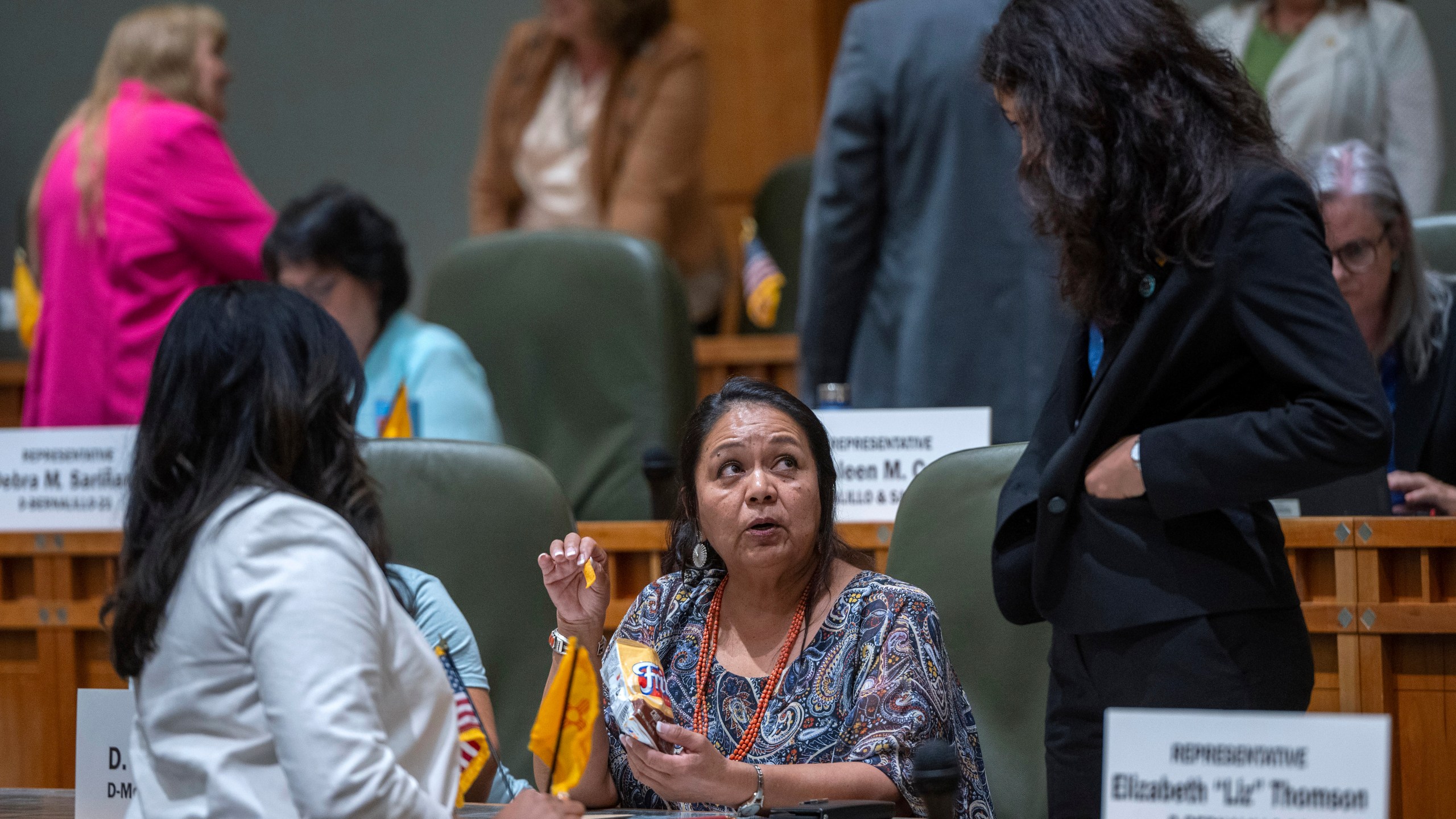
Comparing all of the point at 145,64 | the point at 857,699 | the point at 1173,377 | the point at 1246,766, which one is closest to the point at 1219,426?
the point at 1173,377

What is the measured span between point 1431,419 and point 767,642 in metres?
1.29

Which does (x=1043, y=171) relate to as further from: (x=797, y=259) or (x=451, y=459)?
(x=797, y=259)

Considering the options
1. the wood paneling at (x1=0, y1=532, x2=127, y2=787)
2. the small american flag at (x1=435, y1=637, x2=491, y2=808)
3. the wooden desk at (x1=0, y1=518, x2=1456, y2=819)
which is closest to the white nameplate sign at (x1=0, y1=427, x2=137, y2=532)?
the wood paneling at (x1=0, y1=532, x2=127, y2=787)

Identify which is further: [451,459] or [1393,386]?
[1393,386]

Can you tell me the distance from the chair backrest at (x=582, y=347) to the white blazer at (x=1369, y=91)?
150 cm

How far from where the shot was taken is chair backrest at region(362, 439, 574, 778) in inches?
87.7

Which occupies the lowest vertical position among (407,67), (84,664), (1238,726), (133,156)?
(84,664)

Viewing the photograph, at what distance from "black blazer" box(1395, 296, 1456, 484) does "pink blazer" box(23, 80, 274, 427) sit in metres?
2.30

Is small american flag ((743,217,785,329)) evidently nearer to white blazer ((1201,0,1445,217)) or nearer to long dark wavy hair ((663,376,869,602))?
long dark wavy hair ((663,376,869,602))

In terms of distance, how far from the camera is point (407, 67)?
5.94 metres

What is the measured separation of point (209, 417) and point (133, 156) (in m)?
2.13

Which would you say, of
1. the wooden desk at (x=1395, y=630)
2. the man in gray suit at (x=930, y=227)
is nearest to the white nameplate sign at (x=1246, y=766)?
the wooden desk at (x=1395, y=630)

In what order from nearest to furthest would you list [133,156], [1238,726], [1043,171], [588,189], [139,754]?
1. [1238,726]
2. [139,754]
3. [1043,171]
4. [133,156]
5. [588,189]

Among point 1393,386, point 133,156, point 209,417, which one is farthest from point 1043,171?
point 133,156
